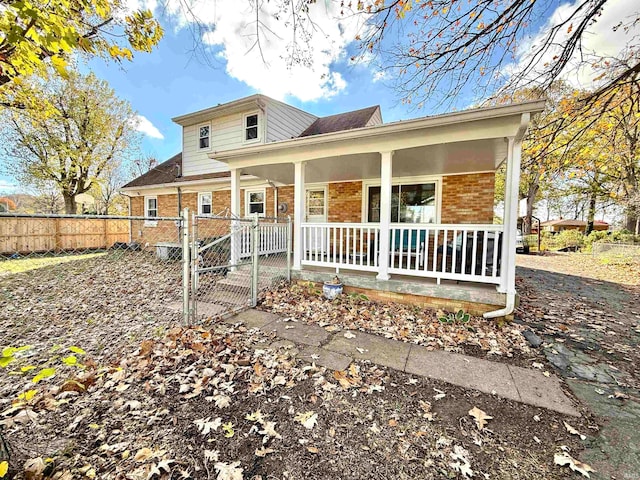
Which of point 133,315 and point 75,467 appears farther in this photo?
point 133,315

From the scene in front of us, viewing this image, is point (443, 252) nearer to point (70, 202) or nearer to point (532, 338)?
point (532, 338)

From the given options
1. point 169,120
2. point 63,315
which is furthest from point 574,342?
point 169,120

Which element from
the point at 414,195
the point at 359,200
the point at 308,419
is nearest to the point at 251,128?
the point at 359,200

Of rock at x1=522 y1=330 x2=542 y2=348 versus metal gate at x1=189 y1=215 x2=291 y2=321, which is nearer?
rock at x1=522 y1=330 x2=542 y2=348

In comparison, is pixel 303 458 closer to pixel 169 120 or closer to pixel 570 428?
pixel 570 428

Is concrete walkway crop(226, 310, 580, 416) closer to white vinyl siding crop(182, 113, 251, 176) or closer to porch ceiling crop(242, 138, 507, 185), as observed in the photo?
porch ceiling crop(242, 138, 507, 185)

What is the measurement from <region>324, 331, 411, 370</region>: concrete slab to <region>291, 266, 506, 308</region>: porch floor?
1.35 meters

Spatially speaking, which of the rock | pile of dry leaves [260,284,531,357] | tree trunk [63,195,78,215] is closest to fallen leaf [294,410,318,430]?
pile of dry leaves [260,284,531,357]

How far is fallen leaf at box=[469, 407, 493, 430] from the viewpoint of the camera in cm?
227

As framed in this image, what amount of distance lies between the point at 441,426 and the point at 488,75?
227 inches

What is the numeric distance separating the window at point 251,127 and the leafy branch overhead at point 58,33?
476 cm

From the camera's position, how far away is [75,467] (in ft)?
5.80

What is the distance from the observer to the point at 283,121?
10422 millimetres

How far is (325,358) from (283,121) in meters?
9.40
